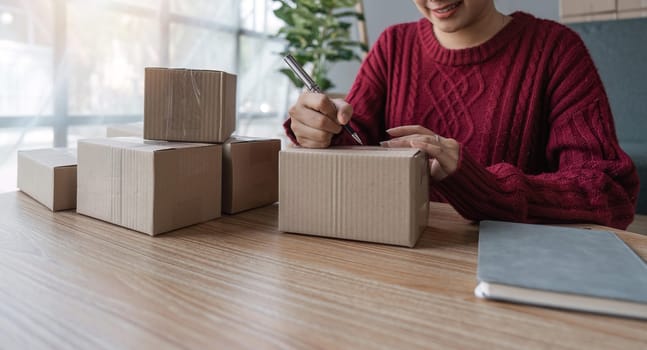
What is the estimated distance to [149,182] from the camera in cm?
61

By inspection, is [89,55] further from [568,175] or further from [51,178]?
[568,175]

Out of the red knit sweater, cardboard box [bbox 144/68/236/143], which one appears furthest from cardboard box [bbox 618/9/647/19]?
cardboard box [bbox 144/68/236/143]

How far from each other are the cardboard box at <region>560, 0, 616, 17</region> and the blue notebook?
6.01ft

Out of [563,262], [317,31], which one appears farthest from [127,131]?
[317,31]

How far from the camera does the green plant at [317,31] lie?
2.48 metres

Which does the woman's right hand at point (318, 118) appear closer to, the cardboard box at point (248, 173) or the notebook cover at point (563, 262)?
the cardboard box at point (248, 173)

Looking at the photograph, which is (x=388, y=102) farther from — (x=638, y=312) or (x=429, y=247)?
(x=638, y=312)

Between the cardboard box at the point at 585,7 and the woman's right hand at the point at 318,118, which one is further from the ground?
the cardboard box at the point at 585,7

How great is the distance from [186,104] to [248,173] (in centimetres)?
15

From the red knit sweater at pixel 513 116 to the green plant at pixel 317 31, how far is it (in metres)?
1.33

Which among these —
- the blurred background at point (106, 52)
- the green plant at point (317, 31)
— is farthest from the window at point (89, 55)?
the green plant at point (317, 31)

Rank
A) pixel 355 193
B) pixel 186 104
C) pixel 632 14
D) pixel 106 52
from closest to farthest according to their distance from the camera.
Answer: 1. pixel 355 193
2. pixel 186 104
3. pixel 632 14
4. pixel 106 52

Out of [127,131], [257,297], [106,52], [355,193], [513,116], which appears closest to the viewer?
[257,297]

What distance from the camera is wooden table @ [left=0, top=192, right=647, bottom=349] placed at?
0.36m
